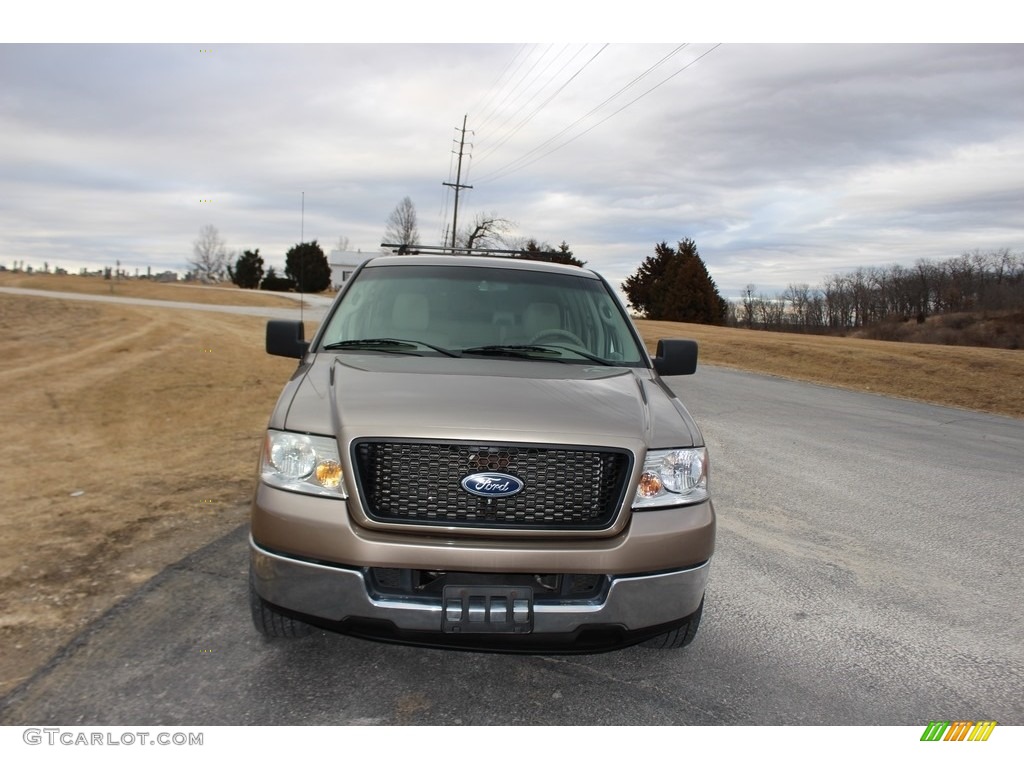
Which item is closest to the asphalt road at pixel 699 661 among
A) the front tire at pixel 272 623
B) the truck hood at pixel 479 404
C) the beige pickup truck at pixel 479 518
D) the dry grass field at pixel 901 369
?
the front tire at pixel 272 623

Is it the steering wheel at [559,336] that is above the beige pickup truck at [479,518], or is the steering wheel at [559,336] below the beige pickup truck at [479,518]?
above

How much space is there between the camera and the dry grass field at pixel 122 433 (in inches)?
151

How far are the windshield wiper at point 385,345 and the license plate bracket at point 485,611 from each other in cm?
149

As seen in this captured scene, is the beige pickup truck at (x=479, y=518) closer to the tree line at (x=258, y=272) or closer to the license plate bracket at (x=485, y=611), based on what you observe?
the license plate bracket at (x=485, y=611)

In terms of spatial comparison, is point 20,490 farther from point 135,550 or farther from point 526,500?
point 526,500

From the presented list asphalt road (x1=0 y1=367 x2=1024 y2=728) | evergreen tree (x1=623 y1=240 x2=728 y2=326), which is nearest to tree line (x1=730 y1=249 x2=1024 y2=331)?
evergreen tree (x1=623 y1=240 x2=728 y2=326)

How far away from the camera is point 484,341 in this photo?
157 inches

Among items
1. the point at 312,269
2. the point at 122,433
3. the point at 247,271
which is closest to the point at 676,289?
the point at 312,269

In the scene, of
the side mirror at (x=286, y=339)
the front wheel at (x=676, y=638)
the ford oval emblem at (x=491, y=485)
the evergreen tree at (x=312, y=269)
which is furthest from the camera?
the evergreen tree at (x=312, y=269)

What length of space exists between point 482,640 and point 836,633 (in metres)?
2.03

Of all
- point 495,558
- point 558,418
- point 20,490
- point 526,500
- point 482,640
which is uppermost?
point 558,418
